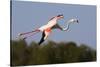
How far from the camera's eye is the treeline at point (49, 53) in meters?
2.31

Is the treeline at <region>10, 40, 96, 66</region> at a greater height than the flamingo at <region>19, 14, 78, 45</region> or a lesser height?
lesser

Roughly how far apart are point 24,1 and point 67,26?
561 mm

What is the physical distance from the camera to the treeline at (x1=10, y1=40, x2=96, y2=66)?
2.31 meters

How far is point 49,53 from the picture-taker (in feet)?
8.02

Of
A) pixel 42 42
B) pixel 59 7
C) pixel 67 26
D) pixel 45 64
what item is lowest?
pixel 45 64

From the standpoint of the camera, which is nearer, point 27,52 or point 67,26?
point 27,52

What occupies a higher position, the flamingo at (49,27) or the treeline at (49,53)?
the flamingo at (49,27)

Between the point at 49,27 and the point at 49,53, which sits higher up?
the point at 49,27
